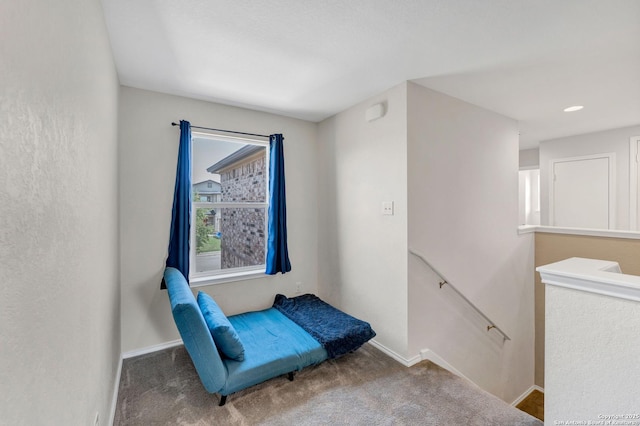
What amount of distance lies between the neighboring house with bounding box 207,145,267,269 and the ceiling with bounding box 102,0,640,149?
2.10 ft

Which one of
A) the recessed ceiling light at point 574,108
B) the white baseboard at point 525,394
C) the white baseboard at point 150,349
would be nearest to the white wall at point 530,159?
the recessed ceiling light at point 574,108

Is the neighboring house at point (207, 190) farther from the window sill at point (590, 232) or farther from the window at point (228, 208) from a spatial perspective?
the window sill at point (590, 232)

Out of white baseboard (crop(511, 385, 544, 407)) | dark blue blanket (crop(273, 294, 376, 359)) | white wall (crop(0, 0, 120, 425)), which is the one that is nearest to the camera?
white wall (crop(0, 0, 120, 425))

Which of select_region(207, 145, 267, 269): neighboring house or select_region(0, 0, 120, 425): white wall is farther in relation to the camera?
select_region(207, 145, 267, 269): neighboring house

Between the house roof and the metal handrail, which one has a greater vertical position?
the house roof

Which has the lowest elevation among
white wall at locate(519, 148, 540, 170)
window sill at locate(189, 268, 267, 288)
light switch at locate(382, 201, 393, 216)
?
window sill at locate(189, 268, 267, 288)

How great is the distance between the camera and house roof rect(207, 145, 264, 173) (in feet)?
10.4

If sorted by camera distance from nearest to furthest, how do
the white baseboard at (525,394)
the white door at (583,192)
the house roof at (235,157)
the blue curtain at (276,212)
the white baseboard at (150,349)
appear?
the white baseboard at (150,349), the house roof at (235,157), the blue curtain at (276,212), the white baseboard at (525,394), the white door at (583,192)

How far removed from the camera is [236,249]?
130 inches

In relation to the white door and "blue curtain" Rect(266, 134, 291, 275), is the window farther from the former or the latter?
the white door

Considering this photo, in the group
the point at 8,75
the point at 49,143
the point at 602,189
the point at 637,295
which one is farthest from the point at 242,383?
the point at 602,189

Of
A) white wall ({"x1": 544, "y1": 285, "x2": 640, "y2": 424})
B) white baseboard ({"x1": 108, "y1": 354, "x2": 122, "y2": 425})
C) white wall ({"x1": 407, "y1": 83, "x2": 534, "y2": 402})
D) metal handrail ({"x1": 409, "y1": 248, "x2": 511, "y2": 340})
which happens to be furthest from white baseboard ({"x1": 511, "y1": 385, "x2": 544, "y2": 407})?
white baseboard ({"x1": 108, "y1": 354, "x2": 122, "y2": 425})

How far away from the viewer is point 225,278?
3.08 m

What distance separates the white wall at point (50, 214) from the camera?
610mm
